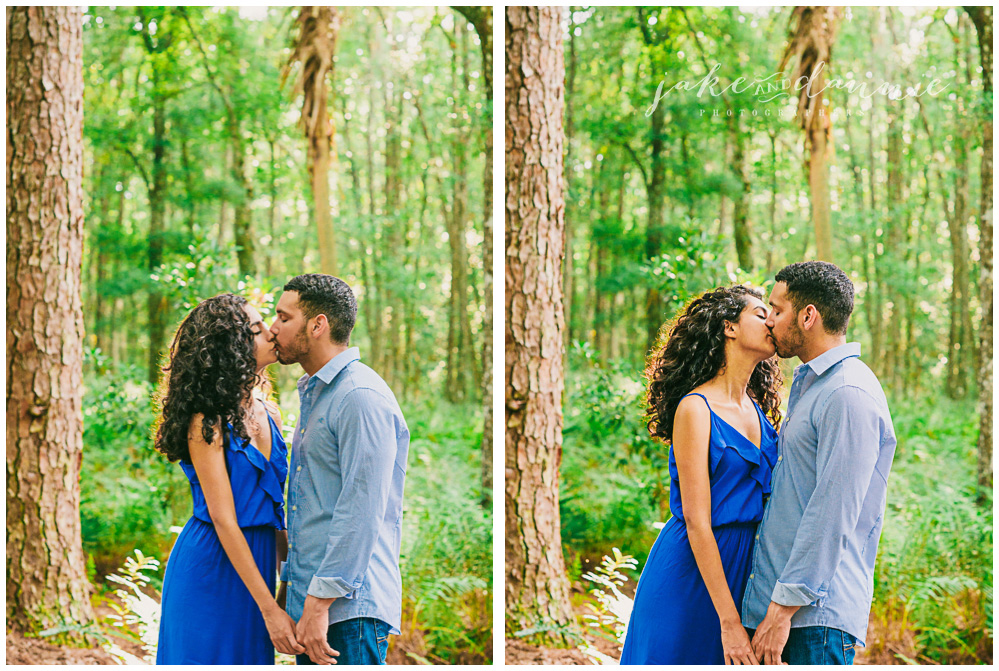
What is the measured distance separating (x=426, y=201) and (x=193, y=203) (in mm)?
1046

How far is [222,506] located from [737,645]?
4.35ft

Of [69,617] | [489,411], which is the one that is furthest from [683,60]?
[69,617]

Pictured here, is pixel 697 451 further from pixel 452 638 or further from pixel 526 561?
pixel 452 638

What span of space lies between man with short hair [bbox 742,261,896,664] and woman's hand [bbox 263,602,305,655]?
1.17 meters

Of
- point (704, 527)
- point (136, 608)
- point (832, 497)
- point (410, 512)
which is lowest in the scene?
point (136, 608)

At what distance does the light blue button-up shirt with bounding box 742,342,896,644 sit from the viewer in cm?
155

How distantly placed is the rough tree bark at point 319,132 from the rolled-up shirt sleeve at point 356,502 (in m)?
1.34

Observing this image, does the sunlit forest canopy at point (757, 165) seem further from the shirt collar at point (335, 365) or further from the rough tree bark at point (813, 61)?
the shirt collar at point (335, 365)

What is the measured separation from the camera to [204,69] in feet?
9.71

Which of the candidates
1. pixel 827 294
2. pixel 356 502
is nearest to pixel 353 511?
pixel 356 502

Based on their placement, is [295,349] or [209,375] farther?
[295,349]

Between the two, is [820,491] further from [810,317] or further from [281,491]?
[281,491]

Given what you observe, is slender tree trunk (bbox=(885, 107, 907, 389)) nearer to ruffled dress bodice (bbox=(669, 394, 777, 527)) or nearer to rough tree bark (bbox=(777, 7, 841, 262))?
rough tree bark (bbox=(777, 7, 841, 262))

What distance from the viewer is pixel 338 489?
171 centimetres
